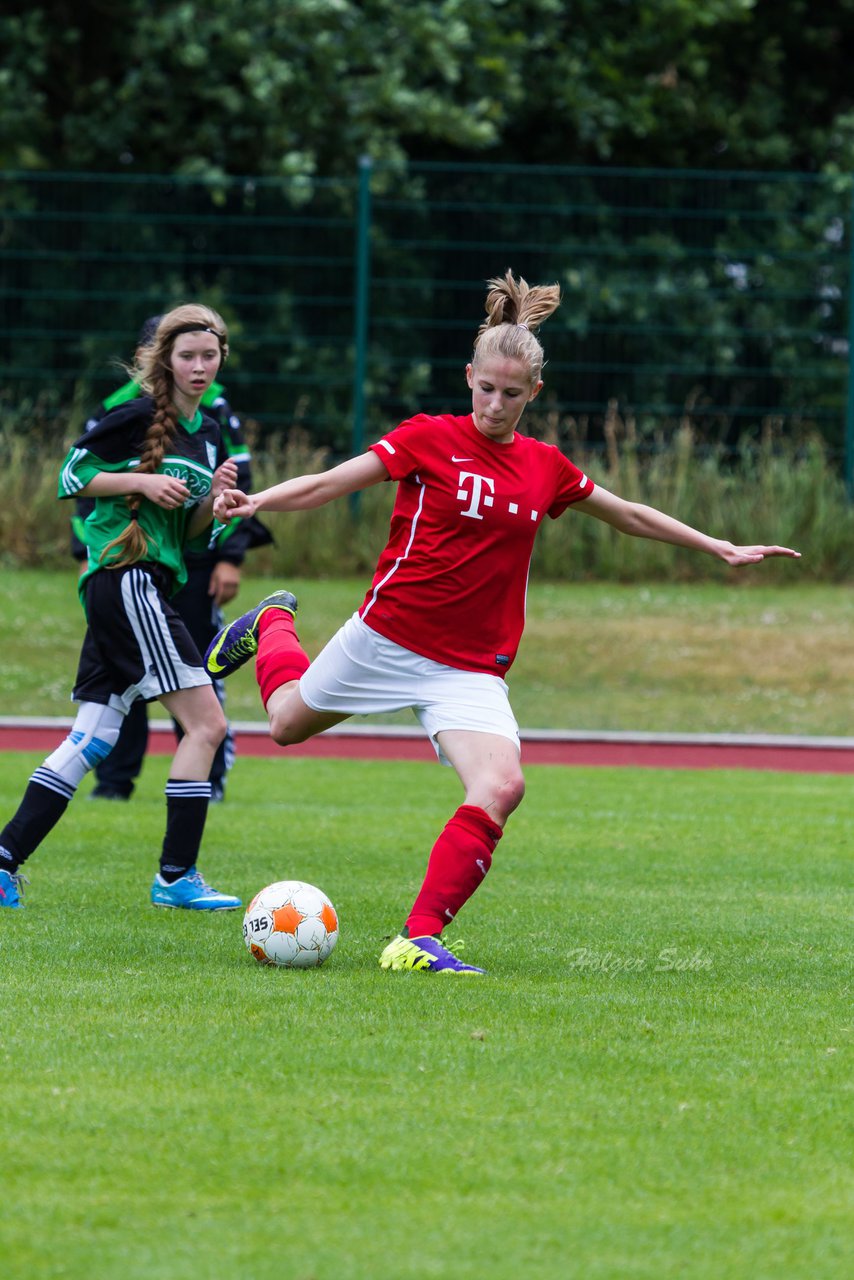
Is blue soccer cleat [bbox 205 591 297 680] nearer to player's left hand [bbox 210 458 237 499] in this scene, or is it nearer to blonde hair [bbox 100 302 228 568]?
blonde hair [bbox 100 302 228 568]

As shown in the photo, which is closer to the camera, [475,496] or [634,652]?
[475,496]

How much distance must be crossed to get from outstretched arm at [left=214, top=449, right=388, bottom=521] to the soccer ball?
1.17m

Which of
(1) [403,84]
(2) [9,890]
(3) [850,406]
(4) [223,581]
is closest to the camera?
(2) [9,890]

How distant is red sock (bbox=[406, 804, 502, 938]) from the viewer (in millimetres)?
5699

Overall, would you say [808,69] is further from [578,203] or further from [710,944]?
[710,944]

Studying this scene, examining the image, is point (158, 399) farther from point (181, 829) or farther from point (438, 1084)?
point (438, 1084)

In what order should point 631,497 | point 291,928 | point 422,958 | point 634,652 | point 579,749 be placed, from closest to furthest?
point 422,958, point 291,928, point 579,749, point 634,652, point 631,497

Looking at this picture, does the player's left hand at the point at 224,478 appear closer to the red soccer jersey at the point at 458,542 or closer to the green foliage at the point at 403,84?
the red soccer jersey at the point at 458,542

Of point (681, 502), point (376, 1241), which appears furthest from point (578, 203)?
point (376, 1241)

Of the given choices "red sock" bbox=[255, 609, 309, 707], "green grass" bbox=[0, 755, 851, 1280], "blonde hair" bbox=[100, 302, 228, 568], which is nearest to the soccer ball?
"green grass" bbox=[0, 755, 851, 1280]

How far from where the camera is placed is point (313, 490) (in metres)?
5.90

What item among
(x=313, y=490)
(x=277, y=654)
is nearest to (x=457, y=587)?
(x=313, y=490)

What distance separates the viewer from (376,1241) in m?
3.41

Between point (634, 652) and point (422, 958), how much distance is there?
10496mm
